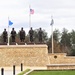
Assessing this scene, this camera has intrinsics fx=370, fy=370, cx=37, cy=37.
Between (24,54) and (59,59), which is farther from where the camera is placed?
(59,59)

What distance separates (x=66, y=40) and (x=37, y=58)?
59.3 metres

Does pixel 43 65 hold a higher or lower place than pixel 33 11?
lower

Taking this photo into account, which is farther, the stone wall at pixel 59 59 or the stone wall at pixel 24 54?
the stone wall at pixel 59 59

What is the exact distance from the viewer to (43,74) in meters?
22.7

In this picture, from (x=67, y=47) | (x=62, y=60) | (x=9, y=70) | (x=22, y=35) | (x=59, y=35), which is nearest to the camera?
(x=9, y=70)

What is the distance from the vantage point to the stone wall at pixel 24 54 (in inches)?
1388

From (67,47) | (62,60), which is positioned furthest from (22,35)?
(67,47)

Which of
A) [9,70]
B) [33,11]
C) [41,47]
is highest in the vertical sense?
[33,11]

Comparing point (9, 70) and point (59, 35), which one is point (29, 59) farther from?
point (59, 35)

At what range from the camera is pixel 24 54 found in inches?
1390

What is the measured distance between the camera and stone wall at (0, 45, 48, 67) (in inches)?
1388

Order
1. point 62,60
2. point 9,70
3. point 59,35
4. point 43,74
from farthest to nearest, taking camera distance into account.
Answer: point 59,35 < point 62,60 < point 9,70 < point 43,74

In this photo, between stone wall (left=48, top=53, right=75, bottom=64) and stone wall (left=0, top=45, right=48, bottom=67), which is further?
stone wall (left=48, top=53, right=75, bottom=64)

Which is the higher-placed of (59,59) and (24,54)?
(24,54)
